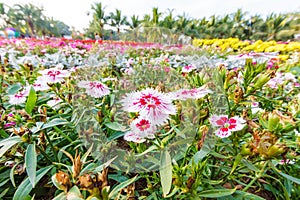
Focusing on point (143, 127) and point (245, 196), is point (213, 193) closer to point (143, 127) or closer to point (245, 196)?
point (245, 196)

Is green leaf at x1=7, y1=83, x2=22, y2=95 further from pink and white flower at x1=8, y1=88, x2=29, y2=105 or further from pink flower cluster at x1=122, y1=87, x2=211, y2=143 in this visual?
pink flower cluster at x1=122, y1=87, x2=211, y2=143

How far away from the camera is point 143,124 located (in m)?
0.40

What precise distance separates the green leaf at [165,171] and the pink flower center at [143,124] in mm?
110

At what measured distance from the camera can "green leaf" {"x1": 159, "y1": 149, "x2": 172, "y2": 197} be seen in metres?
0.44

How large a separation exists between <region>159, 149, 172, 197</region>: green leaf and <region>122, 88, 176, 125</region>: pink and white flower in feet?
0.44

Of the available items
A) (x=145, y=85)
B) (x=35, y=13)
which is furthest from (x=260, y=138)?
(x=35, y=13)

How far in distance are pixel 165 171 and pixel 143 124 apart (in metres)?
0.13

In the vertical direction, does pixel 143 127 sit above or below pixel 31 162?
above

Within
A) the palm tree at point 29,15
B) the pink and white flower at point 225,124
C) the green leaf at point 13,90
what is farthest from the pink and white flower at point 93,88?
the palm tree at point 29,15

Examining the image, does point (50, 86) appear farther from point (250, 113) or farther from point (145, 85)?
point (250, 113)

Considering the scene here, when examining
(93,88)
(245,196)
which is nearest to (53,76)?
(93,88)

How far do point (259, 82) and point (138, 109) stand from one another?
1.14ft

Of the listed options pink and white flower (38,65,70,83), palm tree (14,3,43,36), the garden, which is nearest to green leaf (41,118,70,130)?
the garden

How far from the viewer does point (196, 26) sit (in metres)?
12.6
